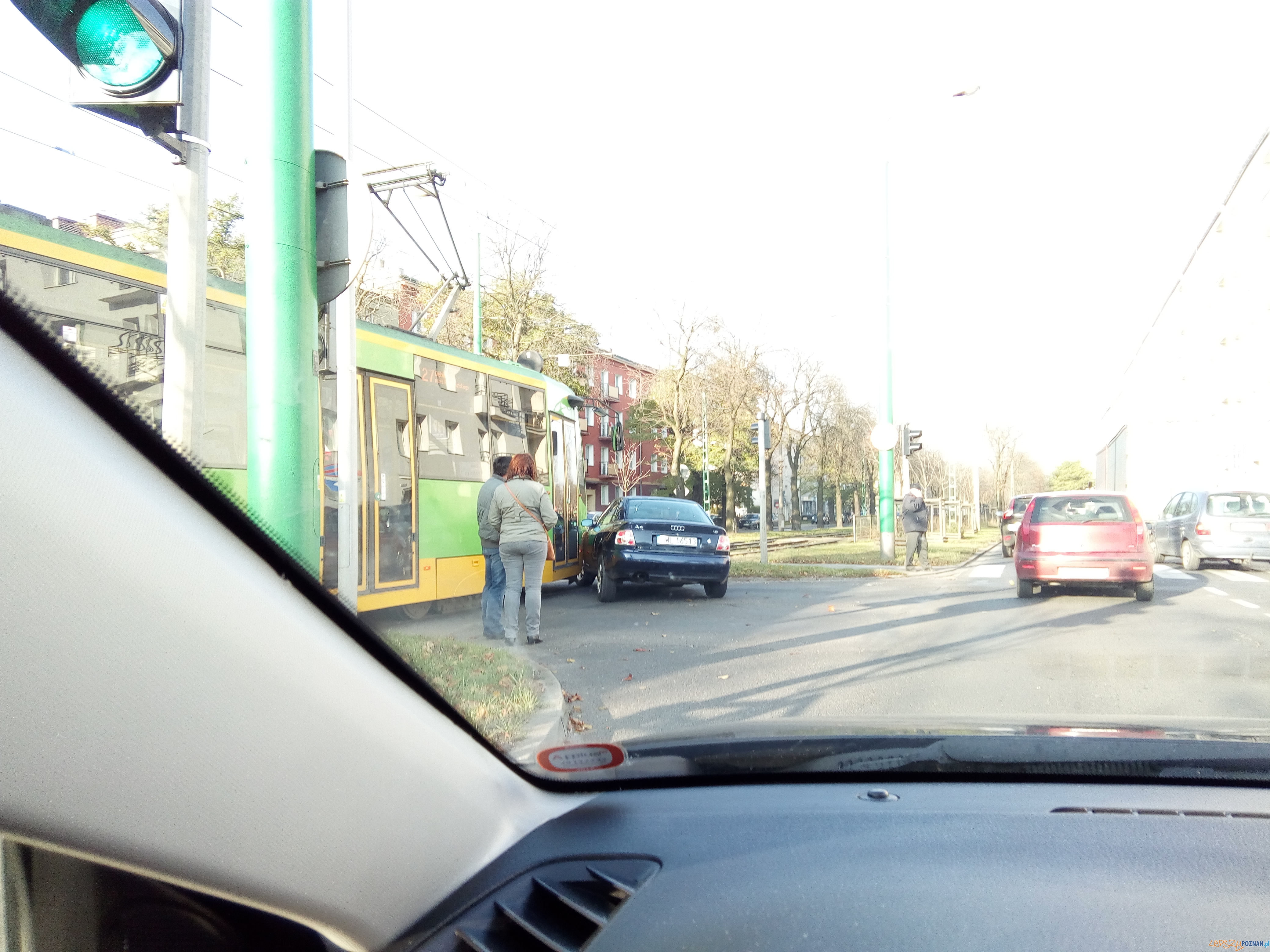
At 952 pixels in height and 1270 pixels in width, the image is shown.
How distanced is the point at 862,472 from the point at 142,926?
61.3 meters

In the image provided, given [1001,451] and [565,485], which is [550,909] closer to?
[565,485]

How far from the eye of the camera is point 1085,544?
12375mm

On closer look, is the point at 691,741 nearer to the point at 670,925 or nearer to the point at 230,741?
the point at 670,925

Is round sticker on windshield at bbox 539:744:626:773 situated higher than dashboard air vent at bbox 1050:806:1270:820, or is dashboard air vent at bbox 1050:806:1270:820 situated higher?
dashboard air vent at bbox 1050:806:1270:820

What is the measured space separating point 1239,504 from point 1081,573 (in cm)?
907

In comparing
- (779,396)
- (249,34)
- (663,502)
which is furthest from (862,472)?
(249,34)

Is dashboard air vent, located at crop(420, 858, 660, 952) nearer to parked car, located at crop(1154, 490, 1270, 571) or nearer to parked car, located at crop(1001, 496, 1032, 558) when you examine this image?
parked car, located at crop(1154, 490, 1270, 571)

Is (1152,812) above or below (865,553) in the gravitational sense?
above

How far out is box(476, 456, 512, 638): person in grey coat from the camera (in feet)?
30.7

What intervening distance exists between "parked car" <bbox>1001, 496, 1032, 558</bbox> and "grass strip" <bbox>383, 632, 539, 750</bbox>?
23062 millimetres

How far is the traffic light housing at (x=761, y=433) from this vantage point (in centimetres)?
1820

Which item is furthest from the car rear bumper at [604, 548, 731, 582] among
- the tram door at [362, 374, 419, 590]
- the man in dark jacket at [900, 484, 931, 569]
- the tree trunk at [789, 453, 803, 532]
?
the tree trunk at [789, 453, 803, 532]

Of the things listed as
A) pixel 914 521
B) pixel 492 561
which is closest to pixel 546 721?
pixel 492 561

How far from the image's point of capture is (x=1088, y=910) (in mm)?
1530
